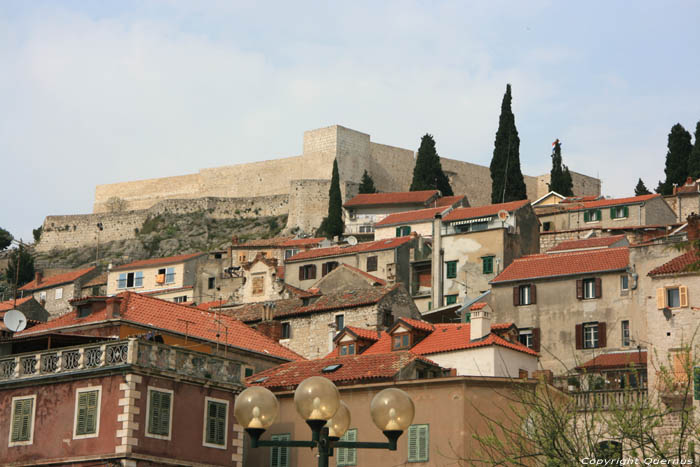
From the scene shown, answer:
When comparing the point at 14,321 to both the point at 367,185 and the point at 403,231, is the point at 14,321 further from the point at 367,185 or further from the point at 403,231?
the point at 367,185

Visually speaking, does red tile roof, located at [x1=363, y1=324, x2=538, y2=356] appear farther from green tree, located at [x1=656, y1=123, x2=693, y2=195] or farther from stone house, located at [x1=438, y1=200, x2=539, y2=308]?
green tree, located at [x1=656, y1=123, x2=693, y2=195]

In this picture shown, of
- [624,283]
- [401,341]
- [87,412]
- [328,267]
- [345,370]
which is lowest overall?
[87,412]

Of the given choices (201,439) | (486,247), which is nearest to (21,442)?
(201,439)

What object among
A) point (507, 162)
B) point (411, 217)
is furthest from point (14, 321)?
point (507, 162)

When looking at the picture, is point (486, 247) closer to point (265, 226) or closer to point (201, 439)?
point (201, 439)

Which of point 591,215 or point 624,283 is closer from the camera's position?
point 624,283

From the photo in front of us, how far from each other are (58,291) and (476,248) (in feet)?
140

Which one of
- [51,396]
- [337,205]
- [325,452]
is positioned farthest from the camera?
[337,205]

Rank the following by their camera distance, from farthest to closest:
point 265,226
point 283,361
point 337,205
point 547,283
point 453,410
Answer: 1. point 265,226
2. point 337,205
3. point 547,283
4. point 283,361
5. point 453,410

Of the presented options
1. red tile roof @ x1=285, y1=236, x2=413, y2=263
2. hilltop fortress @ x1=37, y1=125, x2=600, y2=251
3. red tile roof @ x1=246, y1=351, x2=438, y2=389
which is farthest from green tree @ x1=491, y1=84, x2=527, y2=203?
red tile roof @ x1=246, y1=351, x2=438, y2=389

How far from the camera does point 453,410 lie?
37.7 m

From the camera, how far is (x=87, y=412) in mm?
34500

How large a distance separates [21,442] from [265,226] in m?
92.6

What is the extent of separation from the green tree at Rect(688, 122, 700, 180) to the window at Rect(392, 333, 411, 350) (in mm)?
49800
